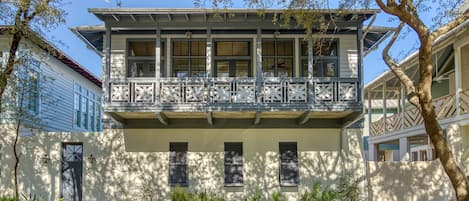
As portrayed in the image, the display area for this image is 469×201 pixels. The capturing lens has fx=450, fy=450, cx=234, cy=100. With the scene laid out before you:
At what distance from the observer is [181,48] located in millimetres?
12867

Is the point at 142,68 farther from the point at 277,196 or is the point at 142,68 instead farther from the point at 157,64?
the point at 277,196

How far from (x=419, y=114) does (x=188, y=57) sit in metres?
8.84

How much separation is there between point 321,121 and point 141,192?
540 cm

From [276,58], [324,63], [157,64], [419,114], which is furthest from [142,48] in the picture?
[419,114]

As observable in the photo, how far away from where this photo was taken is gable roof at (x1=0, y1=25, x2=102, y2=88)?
10734 millimetres

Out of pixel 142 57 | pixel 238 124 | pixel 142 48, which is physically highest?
pixel 142 48

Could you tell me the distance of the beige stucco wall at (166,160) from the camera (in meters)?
12.3

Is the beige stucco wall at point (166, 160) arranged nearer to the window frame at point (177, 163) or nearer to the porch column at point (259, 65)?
the window frame at point (177, 163)

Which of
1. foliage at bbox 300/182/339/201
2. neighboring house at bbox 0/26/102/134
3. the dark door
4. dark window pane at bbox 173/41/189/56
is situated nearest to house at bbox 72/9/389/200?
dark window pane at bbox 173/41/189/56

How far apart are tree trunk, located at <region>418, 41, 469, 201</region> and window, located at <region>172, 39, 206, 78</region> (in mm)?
6662

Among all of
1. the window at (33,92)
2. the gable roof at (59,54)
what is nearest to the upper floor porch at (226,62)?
the gable roof at (59,54)

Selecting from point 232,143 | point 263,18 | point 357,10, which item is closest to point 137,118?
point 232,143

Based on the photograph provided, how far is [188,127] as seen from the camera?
1270 cm

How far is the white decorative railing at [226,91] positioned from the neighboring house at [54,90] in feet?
7.62
